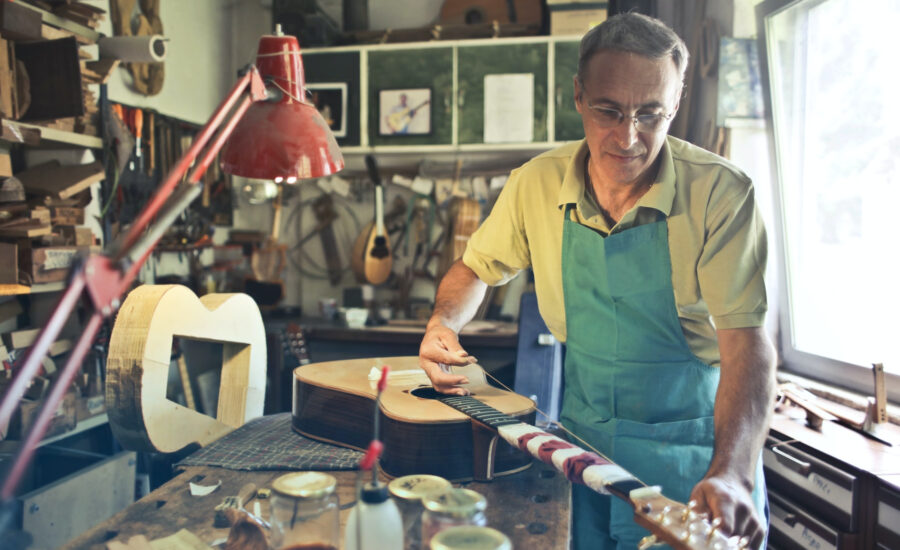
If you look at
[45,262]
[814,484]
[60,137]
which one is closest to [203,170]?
[814,484]

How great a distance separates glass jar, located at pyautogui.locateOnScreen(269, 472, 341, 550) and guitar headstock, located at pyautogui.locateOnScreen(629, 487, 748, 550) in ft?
1.61

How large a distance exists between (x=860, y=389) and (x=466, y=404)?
2.02 metres

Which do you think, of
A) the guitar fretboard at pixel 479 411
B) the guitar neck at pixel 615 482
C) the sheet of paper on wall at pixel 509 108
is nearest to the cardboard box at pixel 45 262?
the guitar fretboard at pixel 479 411

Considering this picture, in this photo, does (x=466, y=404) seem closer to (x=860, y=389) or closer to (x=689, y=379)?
(x=689, y=379)

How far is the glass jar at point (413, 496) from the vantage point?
1.05 metres

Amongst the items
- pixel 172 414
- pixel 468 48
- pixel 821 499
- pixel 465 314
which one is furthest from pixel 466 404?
pixel 468 48

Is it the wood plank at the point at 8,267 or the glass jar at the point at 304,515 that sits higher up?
the wood plank at the point at 8,267

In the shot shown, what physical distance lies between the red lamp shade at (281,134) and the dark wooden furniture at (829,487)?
5.72ft

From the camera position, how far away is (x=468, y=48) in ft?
14.4

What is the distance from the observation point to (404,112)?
4488 millimetres

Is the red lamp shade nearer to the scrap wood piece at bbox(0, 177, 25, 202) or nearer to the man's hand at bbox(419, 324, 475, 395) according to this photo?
the man's hand at bbox(419, 324, 475, 395)

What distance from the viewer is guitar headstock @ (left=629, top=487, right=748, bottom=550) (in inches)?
36.4

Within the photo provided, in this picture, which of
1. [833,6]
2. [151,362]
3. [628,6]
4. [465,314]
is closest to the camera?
[151,362]

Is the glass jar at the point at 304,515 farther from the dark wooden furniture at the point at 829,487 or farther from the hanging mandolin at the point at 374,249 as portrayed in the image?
the hanging mandolin at the point at 374,249
